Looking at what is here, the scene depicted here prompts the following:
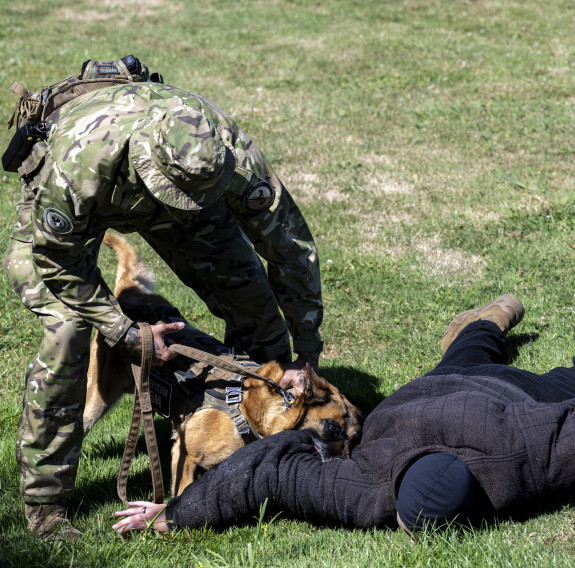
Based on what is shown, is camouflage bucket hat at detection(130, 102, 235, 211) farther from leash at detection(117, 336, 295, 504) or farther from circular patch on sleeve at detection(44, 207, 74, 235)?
leash at detection(117, 336, 295, 504)

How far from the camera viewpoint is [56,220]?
10.6 ft

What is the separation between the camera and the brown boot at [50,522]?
3.49 metres

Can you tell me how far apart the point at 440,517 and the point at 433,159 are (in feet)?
19.5

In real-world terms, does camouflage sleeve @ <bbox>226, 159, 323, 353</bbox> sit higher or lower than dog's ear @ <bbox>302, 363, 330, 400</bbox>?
higher

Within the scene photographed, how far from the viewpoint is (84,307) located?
3.48m

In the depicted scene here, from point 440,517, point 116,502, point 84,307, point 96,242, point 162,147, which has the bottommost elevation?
point 116,502

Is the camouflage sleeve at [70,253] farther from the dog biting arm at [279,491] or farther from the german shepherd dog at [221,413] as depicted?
the dog biting arm at [279,491]

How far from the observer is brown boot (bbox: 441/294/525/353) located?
4.82 metres

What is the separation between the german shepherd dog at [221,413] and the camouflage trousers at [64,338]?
311 millimetres

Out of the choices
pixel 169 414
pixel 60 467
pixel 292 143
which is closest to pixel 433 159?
pixel 292 143

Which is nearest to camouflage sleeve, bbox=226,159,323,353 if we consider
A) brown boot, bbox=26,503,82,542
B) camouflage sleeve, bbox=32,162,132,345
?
camouflage sleeve, bbox=32,162,132,345

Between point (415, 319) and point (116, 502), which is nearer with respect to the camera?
point (116, 502)

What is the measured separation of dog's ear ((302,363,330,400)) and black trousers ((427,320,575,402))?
64cm

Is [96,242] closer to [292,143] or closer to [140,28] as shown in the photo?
[292,143]
